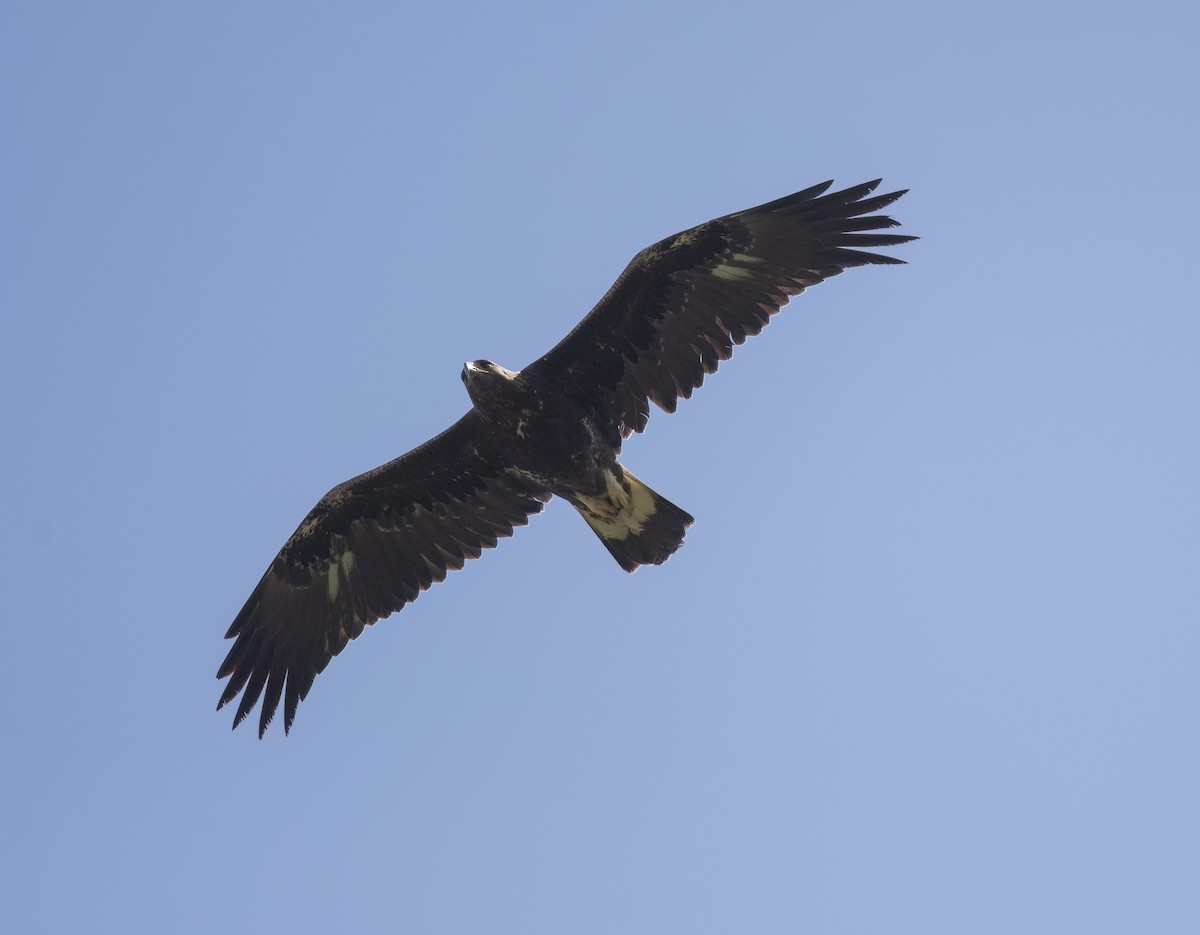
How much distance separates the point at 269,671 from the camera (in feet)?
48.1

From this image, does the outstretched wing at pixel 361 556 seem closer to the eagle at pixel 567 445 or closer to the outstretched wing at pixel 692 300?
the eagle at pixel 567 445

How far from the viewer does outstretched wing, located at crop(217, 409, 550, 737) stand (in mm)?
14461

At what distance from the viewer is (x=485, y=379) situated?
44.0 feet

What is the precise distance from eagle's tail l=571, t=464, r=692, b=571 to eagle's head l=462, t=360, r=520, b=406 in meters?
1.27

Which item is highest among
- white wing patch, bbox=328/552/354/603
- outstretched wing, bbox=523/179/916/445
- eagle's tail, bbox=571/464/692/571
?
white wing patch, bbox=328/552/354/603

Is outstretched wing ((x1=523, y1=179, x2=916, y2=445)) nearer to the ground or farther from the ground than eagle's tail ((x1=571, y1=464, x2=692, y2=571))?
farther from the ground

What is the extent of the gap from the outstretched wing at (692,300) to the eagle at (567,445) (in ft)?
0.04

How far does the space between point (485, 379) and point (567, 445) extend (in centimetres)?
90

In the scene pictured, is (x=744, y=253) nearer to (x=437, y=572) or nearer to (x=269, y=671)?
(x=437, y=572)

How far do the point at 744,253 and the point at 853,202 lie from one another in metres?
1.03

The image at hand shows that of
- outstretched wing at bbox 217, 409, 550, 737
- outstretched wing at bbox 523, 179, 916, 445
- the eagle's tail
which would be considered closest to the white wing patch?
outstretched wing at bbox 217, 409, 550, 737

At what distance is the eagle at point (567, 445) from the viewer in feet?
44.1

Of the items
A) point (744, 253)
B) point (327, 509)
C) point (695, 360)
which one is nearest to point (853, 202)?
point (744, 253)

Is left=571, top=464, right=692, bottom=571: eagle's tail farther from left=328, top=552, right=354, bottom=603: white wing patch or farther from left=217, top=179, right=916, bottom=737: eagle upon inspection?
left=328, top=552, right=354, bottom=603: white wing patch
